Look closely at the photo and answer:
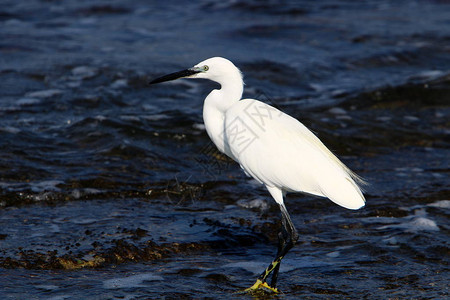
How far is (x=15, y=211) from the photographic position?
5.59 metres

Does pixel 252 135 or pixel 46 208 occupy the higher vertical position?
pixel 252 135

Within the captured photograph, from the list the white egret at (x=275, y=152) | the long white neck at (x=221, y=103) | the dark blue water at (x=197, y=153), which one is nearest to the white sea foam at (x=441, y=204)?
the dark blue water at (x=197, y=153)

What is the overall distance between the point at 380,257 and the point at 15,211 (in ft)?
10.5

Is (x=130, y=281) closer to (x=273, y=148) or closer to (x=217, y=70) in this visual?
(x=273, y=148)

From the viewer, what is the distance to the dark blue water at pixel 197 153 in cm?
458

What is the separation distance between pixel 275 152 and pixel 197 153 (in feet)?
9.42

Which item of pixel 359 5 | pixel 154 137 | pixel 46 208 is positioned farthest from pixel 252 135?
pixel 359 5

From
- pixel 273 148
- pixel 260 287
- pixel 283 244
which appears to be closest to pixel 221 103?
pixel 273 148

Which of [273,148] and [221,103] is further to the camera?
[221,103]

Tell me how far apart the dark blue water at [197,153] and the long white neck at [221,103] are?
95cm

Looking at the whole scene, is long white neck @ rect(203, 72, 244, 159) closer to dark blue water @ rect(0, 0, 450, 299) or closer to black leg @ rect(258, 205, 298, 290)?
black leg @ rect(258, 205, 298, 290)

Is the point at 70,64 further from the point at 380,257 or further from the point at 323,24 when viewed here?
the point at 380,257

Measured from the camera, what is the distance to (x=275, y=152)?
4527mm

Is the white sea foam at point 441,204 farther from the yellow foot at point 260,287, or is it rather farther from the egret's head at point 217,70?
the egret's head at point 217,70
